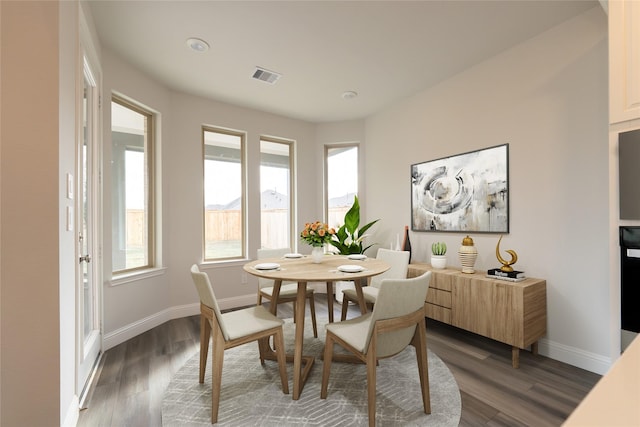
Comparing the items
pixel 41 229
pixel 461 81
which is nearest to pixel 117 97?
pixel 41 229

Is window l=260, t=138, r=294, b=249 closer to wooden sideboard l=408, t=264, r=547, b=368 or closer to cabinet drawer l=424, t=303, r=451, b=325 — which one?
cabinet drawer l=424, t=303, r=451, b=325

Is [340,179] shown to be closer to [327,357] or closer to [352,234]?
[352,234]

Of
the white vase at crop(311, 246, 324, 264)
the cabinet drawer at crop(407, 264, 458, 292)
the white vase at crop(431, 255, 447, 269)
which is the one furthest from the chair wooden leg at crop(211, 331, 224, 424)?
the white vase at crop(431, 255, 447, 269)

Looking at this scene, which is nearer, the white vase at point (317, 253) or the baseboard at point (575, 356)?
the baseboard at point (575, 356)

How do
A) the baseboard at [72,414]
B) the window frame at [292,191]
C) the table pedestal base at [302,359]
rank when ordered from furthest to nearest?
the window frame at [292,191]
the table pedestal base at [302,359]
the baseboard at [72,414]

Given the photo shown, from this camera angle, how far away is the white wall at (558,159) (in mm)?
2113

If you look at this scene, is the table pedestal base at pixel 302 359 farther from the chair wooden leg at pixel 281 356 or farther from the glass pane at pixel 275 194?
the glass pane at pixel 275 194

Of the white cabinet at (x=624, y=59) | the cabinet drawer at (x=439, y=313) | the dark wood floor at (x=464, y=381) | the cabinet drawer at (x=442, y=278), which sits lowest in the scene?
the dark wood floor at (x=464, y=381)

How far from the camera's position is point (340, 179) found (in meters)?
4.58

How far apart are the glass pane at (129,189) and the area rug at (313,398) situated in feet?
4.73

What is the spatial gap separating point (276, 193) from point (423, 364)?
10.6ft

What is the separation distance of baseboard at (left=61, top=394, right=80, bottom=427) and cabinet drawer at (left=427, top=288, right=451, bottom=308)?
2.82 meters

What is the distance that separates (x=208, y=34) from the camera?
2.35 m

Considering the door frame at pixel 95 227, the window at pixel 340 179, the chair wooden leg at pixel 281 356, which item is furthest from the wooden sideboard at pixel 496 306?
the door frame at pixel 95 227
